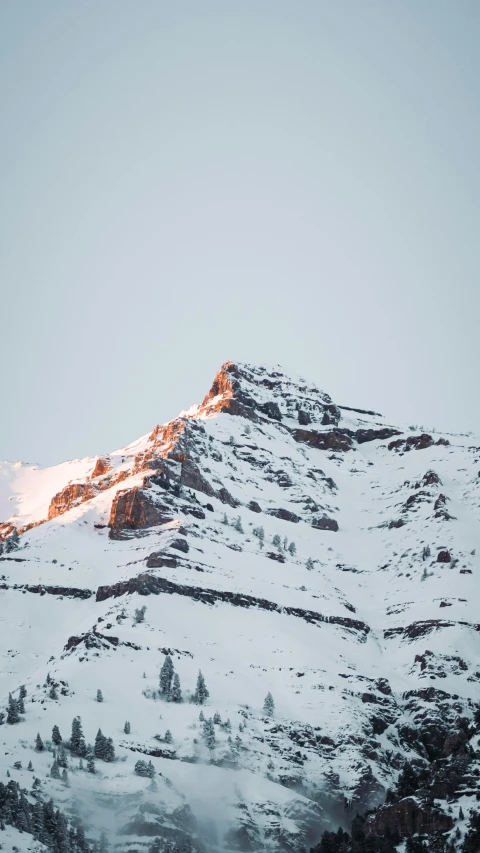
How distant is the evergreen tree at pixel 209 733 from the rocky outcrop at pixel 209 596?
34866 mm

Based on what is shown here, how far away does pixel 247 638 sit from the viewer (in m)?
179

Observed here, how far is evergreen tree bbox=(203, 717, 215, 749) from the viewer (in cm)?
14718

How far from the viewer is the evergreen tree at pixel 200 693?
156 meters

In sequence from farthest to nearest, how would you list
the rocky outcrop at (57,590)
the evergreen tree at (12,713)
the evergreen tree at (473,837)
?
the rocky outcrop at (57,590)
the evergreen tree at (12,713)
the evergreen tree at (473,837)

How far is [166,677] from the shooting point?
160 meters

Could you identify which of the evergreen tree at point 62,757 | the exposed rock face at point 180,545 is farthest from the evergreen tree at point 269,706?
the exposed rock face at point 180,545

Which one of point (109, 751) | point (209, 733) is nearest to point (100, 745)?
point (109, 751)

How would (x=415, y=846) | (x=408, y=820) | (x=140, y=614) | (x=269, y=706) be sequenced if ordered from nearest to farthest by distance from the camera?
(x=415, y=846)
(x=408, y=820)
(x=269, y=706)
(x=140, y=614)

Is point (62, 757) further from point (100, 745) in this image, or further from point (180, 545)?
point (180, 545)

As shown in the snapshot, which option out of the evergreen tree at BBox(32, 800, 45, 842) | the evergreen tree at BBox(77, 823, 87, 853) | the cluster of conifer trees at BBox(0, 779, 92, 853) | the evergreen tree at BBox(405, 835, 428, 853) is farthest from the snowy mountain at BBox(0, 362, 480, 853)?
the evergreen tree at BBox(405, 835, 428, 853)

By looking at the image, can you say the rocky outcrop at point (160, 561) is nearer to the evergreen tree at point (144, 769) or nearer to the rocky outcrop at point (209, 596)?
the rocky outcrop at point (209, 596)

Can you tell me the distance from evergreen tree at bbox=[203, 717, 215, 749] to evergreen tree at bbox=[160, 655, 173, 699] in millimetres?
7809

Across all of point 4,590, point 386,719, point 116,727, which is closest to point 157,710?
point 116,727

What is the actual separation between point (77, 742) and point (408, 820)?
3831 centimetres
